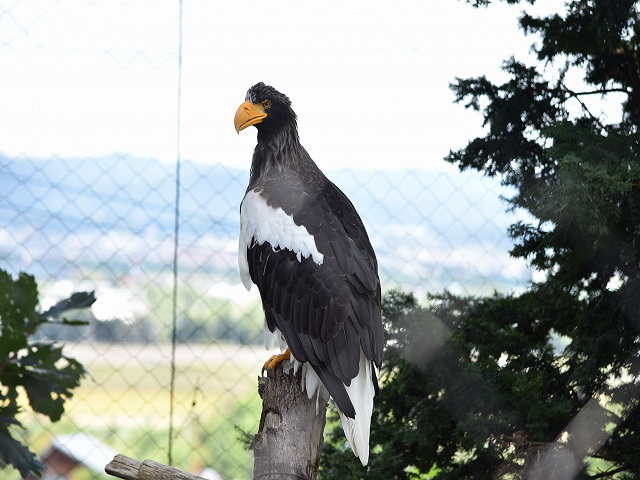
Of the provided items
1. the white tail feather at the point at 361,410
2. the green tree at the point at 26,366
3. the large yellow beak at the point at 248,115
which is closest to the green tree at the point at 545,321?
the white tail feather at the point at 361,410

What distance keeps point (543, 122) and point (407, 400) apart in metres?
1.06

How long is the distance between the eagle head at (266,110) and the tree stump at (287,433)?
0.91 m

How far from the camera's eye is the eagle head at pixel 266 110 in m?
2.56

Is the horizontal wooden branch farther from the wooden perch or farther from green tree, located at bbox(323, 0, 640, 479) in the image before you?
green tree, located at bbox(323, 0, 640, 479)

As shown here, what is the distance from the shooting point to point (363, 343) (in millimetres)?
2041

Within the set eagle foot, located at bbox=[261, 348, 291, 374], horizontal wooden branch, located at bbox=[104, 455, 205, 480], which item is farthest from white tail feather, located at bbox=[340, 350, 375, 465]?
horizontal wooden branch, located at bbox=[104, 455, 205, 480]

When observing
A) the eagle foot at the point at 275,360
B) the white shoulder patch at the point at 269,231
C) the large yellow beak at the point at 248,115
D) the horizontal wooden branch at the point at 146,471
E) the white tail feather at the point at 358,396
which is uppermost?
the large yellow beak at the point at 248,115

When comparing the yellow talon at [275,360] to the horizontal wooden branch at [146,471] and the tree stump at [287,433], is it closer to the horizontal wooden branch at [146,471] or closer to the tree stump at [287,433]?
the tree stump at [287,433]

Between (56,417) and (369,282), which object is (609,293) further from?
(56,417)

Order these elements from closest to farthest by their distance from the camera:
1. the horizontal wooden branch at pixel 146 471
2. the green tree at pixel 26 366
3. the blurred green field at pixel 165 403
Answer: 1. the green tree at pixel 26 366
2. the horizontal wooden branch at pixel 146 471
3. the blurred green field at pixel 165 403

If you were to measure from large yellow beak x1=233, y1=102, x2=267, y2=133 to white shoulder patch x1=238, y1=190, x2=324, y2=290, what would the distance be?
28cm

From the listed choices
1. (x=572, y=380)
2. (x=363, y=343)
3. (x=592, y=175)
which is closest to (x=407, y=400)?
(x=572, y=380)

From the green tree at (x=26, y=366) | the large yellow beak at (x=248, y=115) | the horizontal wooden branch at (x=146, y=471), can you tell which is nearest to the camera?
the green tree at (x=26, y=366)

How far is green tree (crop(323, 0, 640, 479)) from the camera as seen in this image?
2.35 meters
